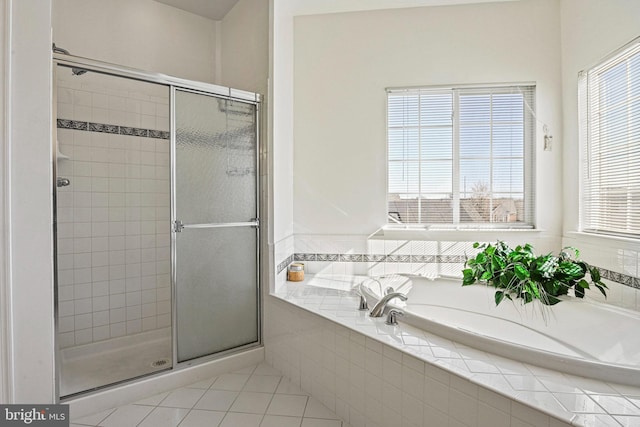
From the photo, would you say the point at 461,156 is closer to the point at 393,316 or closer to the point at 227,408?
the point at 393,316

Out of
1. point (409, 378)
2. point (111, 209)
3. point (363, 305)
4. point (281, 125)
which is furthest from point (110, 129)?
point (409, 378)

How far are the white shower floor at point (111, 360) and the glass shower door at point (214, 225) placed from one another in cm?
35

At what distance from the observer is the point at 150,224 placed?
2.69 meters

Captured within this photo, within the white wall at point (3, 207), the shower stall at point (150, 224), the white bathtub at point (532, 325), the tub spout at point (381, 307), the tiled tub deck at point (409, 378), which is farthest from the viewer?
the shower stall at point (150, 224)

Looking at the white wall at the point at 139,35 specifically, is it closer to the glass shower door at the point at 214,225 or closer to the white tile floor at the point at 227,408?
the glass shower door at the point at 214,225

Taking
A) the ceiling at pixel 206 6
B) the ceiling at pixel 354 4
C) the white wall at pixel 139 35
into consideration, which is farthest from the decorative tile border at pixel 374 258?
the ceiling at pixel 206 6

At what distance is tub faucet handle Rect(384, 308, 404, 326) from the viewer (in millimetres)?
1745

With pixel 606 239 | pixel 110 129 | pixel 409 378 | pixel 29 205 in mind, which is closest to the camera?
pixel 409 378

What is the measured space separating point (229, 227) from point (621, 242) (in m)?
2.35

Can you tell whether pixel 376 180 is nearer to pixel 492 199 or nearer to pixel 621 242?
pixel 492 199

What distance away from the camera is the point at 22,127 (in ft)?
4.95

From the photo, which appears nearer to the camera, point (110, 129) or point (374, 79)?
point (110, 129)

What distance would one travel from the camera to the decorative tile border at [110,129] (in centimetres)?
232

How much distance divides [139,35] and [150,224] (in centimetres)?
144
